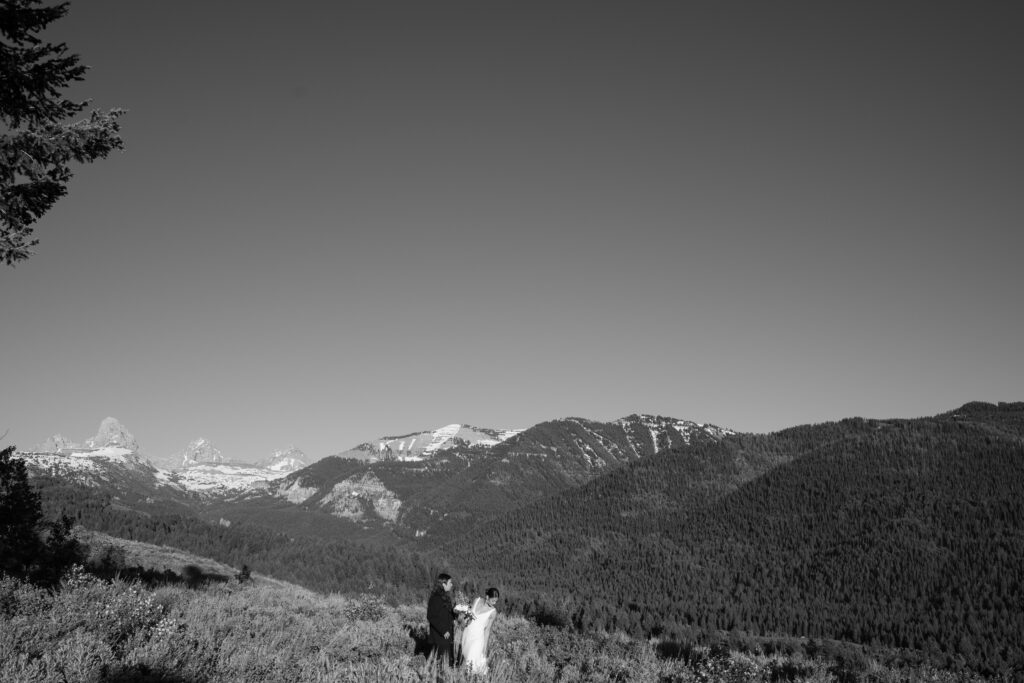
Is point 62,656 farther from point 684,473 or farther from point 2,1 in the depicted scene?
point 684,473

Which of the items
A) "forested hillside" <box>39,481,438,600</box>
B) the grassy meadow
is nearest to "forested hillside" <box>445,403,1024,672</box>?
"forested hillside" <box>39,481,438,600</box>

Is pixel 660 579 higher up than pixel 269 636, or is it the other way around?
pixel 269 636

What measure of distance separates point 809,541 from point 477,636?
12263 cm

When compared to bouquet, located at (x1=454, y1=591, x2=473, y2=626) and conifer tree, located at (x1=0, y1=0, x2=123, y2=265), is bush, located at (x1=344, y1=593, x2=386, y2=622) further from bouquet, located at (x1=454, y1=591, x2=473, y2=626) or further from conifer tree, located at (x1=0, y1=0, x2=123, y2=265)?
conifer tree, located at (x1=0, y1=0, x2=123, y2=265)

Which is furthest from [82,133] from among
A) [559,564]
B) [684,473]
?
[684,473]

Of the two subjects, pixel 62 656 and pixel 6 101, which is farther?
pixel 6 101

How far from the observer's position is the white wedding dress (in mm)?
10773

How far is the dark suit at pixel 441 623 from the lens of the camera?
37.1 ft

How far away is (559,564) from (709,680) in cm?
12571

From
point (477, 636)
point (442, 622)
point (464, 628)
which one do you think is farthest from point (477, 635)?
point (442, 622)

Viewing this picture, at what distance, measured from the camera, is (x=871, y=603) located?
76.5 m

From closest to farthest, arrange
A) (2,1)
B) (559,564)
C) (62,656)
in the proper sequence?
(62,656) < (2,1) < (559,564)

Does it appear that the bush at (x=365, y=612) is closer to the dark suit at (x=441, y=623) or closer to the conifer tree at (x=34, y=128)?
the dark suit at (x=441, y=623)

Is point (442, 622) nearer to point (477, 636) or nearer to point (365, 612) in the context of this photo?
point (477, 636)
